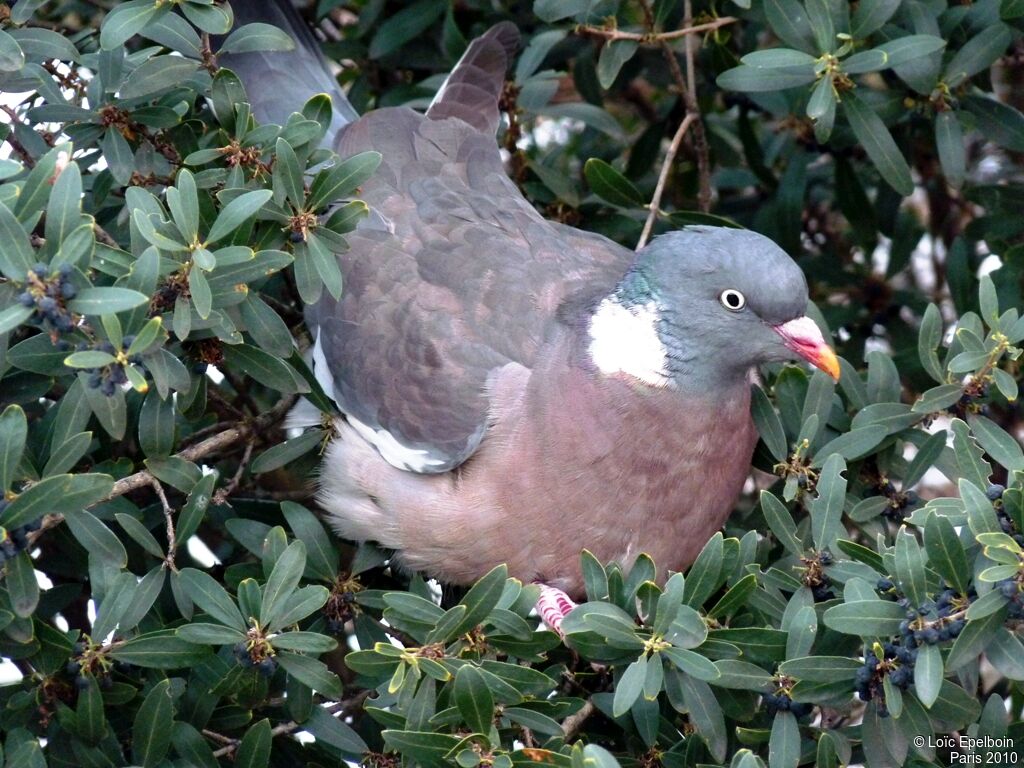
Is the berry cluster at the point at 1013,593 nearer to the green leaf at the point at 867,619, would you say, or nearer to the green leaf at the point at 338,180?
the green leaf at the point at 867,619

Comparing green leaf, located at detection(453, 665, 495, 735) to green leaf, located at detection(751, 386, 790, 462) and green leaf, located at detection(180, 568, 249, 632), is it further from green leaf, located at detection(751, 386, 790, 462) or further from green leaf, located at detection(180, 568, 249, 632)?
green leaf, located at detection(751, 386, 790, 462)

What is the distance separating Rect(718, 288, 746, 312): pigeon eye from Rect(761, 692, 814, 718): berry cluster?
104 centimetres

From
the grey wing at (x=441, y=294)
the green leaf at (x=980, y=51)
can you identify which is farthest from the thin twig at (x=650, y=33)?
the green leaf at (x=980, y=51)

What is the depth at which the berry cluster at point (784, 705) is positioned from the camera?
258 cm

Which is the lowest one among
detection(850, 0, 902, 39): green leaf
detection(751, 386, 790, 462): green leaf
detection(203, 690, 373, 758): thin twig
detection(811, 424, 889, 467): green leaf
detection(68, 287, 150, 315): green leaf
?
detection(203, 690, 373, 758): thin twig

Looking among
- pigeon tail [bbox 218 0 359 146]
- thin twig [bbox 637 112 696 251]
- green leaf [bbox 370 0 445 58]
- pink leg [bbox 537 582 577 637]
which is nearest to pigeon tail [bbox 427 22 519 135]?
green leaf [bbox 370 0 445 58]

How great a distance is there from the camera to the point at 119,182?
3074 mm

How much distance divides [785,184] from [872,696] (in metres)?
2.01

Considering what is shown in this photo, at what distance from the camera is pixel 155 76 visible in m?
3.03

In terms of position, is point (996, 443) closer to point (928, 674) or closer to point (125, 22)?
point (928, 674)

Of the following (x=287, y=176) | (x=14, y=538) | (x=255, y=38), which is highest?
(x=255, y=38)

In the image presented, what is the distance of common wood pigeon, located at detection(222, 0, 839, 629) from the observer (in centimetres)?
327

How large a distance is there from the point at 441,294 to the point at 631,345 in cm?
55

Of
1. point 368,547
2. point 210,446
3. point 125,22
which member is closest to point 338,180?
point 125,22
